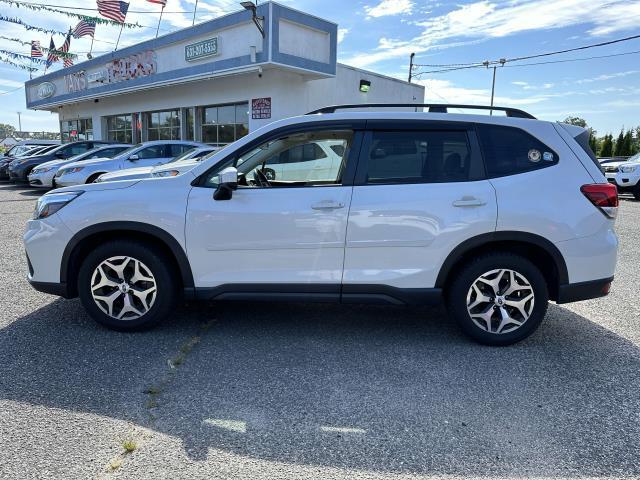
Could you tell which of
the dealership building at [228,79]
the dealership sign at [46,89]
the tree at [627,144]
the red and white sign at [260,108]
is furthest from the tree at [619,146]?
the dealership sign at [46,89]

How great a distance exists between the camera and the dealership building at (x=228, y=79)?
13.9m

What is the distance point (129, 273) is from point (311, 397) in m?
1.89

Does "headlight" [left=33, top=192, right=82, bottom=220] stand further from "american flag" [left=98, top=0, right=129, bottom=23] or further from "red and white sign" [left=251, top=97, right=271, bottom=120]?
"american flag" [left=98, top=0, right=129, bottom=23]

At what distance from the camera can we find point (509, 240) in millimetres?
3666

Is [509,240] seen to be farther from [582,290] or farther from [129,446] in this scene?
[129,446]

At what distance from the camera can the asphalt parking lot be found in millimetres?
2422

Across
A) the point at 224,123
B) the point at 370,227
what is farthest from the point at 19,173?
the point at 370,227

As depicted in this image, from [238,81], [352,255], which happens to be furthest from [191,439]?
[238,81]

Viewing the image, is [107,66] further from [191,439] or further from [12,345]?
[191,439]

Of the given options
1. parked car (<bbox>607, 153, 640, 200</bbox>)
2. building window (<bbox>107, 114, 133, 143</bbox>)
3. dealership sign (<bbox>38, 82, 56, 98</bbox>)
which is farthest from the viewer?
dealership sign (<bbox>38, 82, 56, 98</bbox>)

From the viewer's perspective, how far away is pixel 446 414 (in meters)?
2.87

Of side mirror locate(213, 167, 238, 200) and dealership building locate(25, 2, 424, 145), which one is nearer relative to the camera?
side mirror locate(213, 167, 238, 200)

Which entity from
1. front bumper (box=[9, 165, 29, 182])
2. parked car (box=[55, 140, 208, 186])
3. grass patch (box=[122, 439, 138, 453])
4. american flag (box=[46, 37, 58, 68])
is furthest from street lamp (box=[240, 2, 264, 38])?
american flag (box=[46, 37, 58, 68])

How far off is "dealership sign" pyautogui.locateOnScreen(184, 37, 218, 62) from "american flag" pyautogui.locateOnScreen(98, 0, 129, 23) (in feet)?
14.4
